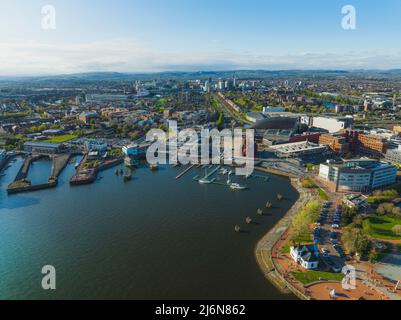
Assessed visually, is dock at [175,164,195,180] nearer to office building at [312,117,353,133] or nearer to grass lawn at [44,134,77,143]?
grass lawn at [44,134,77,143]

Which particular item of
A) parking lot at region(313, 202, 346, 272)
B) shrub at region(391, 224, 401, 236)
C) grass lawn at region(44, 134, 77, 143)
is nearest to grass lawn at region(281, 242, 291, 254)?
parking lot at region(313, 202, 346, 272)

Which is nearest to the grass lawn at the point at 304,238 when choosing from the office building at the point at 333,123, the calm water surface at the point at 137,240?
the calm water surface at the point at 137,240

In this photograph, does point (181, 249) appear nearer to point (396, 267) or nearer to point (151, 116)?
point (396, 267)

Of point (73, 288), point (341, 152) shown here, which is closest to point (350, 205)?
point (341, 152)

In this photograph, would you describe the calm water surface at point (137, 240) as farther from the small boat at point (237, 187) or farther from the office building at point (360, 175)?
the office building at point (360, 175)

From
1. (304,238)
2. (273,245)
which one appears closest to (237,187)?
(304,238)
